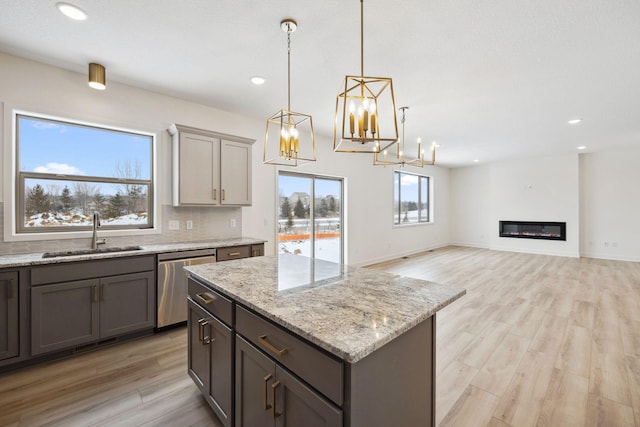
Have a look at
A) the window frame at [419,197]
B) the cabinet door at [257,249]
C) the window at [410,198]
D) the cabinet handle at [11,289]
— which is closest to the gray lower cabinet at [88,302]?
the cabinet handle at [11,289]

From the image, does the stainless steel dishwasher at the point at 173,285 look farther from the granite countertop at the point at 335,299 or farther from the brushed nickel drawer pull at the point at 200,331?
the brushed nickel drawer pull at the point at 200,331

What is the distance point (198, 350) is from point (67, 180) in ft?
8.20

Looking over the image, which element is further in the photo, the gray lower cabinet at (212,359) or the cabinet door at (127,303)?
the cabinet door at (127,303)

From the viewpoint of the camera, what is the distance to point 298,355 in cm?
110

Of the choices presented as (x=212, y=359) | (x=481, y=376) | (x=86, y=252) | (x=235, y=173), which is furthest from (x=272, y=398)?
(x=235, y=173)

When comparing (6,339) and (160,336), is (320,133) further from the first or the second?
(6,339)

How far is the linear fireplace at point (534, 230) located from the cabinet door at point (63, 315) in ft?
31.2

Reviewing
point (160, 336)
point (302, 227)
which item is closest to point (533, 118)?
point (302, 227)

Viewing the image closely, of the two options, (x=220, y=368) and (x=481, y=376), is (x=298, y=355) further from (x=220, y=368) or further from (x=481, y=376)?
(x=481, y=376)

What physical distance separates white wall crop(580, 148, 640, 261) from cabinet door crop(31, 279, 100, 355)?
10.1m

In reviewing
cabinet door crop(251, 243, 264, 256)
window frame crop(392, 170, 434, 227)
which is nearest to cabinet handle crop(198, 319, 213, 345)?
cabinet door crop(251, 243, 264, 256)

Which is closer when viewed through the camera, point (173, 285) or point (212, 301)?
point (212, 301)

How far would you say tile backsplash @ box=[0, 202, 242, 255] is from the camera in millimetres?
2725

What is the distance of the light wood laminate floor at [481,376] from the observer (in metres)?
1.86
